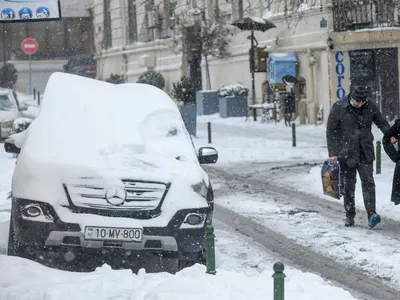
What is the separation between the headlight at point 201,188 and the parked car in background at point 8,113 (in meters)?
18.7

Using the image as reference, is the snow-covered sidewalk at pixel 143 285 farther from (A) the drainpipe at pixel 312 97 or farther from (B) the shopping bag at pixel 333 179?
(A) the drainpipe at pixel 312 97

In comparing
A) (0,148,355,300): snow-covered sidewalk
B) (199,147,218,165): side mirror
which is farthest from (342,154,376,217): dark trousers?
(0,148,355,300): snow-covered sidewalk

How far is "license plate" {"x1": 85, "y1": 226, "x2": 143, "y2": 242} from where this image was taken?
26.9 ft

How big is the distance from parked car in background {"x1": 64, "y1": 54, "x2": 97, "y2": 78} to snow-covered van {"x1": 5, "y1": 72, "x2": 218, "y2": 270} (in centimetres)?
4701

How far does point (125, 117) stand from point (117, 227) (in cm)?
170

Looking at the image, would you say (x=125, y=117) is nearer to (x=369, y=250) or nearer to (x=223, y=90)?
(x=369, y=250)

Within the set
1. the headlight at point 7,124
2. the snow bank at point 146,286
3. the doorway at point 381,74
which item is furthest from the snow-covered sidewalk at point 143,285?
the doorway at point 381,74

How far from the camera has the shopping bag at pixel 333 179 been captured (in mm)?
11468

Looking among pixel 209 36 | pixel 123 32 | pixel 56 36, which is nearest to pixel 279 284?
pixel 209 36

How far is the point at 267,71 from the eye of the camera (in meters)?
34.4

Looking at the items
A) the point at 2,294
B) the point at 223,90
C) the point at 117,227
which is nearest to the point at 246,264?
the point at 117,227

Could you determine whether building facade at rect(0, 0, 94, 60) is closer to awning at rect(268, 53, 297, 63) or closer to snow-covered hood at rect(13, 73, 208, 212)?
awning at rect(268, 53, 297, 63)

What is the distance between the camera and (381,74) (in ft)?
104

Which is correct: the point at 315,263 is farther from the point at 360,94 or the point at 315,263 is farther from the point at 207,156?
the point at 360,94
